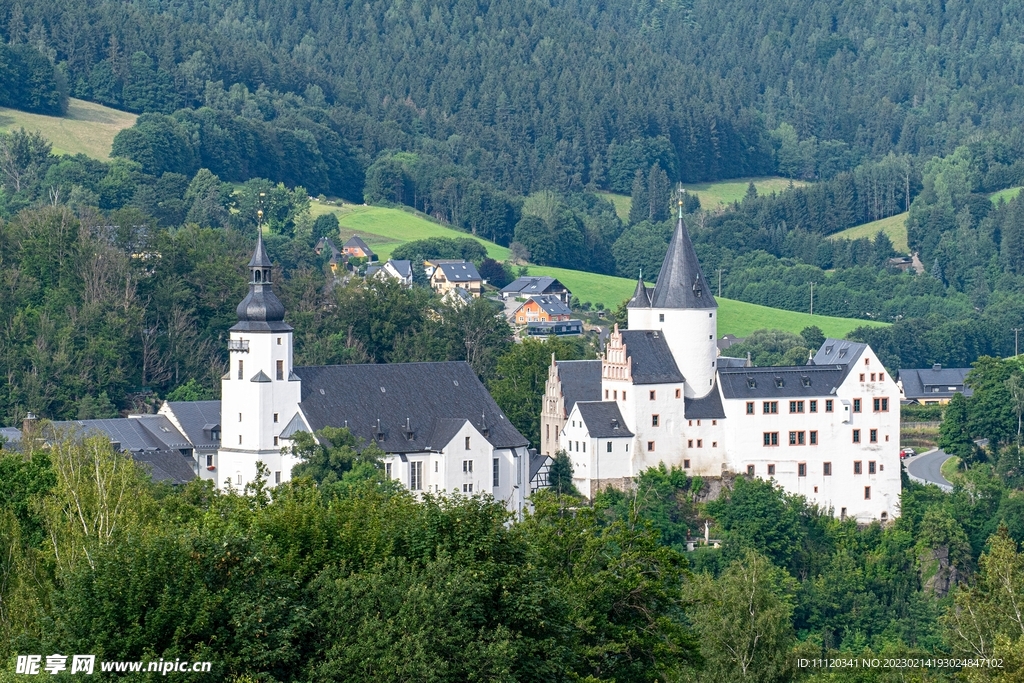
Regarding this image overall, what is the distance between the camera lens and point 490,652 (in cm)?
3650

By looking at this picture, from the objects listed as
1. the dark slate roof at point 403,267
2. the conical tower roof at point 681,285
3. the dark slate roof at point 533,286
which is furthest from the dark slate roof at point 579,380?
the dark slate roof at point 533,286

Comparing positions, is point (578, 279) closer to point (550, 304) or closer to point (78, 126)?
point (550, 304)

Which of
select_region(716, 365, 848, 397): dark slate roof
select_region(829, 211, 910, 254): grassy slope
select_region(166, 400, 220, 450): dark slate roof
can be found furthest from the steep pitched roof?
select_region(829, 211, 910, 254): grassy slope

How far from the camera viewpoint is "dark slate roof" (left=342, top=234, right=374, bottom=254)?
140750 mm

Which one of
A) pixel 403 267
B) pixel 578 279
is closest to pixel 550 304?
pixel 403 267

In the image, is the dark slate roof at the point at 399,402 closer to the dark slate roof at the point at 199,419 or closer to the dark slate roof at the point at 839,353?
the dark slate roof at the point at 199,419

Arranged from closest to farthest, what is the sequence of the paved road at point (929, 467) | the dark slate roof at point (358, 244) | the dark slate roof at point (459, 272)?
the paved road at point (929, 467)
the dark slate roof at point (459, 272)
the dark slate roof at point (358, 244)

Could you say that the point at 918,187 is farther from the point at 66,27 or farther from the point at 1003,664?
the point at 1003,664

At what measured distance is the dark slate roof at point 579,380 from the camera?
81375mm

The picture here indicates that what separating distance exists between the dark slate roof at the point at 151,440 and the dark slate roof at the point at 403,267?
4916 centimetres

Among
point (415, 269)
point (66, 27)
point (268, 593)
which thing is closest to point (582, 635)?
point (268, 593)

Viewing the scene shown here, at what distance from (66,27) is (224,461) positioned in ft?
340

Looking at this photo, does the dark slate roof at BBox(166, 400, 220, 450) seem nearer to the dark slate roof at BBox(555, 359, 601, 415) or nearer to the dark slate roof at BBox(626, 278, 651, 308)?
the dark slate roof at BBox(555, 359, 601, 415)

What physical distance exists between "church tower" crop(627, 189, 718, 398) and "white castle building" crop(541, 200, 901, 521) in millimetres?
52
